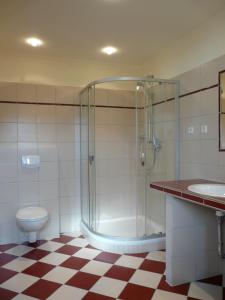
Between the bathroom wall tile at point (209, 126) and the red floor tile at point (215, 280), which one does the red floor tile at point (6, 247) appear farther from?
the bathroom wall tile at point (209, 126)

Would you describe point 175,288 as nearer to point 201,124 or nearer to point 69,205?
point 201,124

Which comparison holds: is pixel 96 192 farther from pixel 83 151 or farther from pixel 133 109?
pixel 133 109

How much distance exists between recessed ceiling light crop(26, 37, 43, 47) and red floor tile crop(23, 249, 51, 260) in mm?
2416

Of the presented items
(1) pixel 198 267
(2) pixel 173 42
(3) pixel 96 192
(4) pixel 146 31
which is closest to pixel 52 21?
(4) pixel 146 31

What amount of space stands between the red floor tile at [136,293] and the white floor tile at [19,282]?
2.65 ft

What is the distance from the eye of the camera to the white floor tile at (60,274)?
7.55 ft


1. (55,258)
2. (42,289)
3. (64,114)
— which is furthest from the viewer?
(64,114)

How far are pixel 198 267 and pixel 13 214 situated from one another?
218cm

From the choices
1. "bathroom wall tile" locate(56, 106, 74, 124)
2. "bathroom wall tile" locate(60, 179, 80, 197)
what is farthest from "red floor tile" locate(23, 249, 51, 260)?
"bathroom wall tile" locate(56, 106, 74, 124)

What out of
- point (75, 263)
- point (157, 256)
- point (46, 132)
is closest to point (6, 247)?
point (75, 263)

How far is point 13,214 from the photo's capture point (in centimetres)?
318

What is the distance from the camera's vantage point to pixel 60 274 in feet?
7.85

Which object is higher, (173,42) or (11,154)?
(173,42)

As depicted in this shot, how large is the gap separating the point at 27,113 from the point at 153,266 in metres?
2.32
